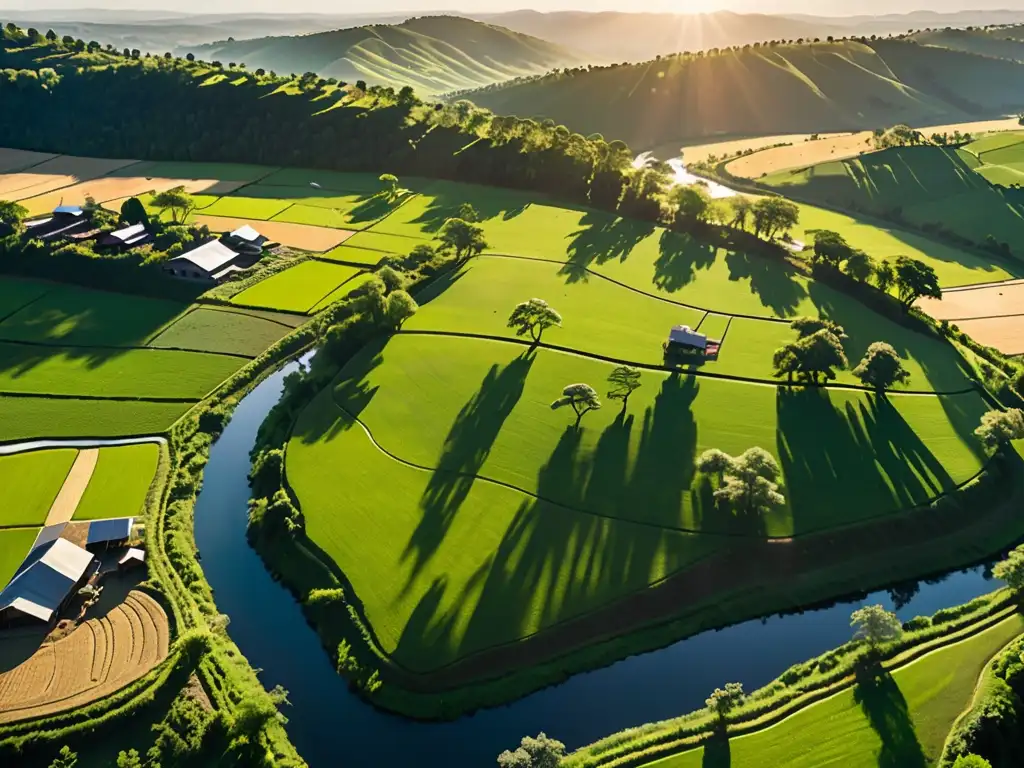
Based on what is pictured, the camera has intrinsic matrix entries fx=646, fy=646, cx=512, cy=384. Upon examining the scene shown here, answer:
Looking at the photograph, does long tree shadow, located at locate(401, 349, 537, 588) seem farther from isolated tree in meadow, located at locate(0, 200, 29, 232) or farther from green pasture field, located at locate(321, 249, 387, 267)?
isolated tree in meadow, located at locate(0, 200, 29, 232)

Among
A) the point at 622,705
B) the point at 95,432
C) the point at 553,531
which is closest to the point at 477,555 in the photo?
the point at 553,531

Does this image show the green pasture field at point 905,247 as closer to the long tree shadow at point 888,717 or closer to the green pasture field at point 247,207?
the long tree shadow at point 888,717

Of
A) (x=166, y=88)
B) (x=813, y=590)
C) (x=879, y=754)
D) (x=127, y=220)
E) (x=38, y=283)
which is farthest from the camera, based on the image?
(x=166, y=88)

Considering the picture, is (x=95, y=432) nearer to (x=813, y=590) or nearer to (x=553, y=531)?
(x=553, y=531)

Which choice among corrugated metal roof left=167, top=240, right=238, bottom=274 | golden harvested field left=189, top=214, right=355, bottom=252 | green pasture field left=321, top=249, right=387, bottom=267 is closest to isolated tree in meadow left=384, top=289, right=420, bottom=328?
green pasture field left=321, top=249, right=387, bottom=267

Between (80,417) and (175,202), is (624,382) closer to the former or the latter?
(80,417)

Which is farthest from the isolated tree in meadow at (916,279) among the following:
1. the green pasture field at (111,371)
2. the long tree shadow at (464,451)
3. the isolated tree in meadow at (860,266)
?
the green pasture field at (111,371)

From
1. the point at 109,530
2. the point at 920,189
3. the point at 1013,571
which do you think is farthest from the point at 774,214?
the point at 109,530
